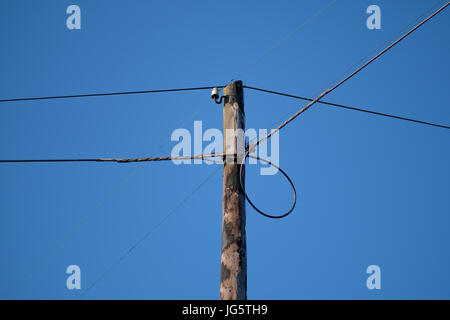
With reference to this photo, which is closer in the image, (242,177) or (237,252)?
(237,252)

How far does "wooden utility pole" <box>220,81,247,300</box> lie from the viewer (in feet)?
14.8

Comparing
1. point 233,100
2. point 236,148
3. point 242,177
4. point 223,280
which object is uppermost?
point 233,100

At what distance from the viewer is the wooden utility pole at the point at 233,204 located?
4504 mm

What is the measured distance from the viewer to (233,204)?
16.1ft
